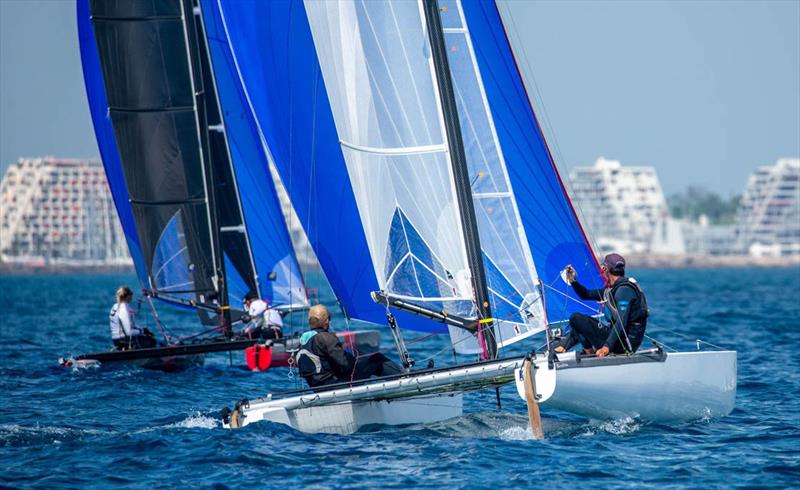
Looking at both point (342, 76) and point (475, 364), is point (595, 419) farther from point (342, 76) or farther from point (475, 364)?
point (342, 76)

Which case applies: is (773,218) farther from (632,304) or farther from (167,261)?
(632,304)

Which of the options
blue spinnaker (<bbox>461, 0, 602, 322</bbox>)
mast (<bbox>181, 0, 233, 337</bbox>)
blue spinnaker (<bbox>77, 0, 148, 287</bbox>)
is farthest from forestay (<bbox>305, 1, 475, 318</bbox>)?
blue spinnaker (<bbox>77, 0, 148, 287</bbox>)

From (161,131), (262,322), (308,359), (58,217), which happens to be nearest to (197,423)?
(308,359)

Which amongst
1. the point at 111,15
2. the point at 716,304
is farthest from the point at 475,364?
the point at 716,304

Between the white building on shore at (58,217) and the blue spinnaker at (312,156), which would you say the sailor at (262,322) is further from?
the white building on shore at (58,217)

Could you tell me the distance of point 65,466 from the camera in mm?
10500

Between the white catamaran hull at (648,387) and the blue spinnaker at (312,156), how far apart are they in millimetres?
2154

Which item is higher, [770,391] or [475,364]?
[475,364]

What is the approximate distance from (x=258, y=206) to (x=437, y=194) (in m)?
9.21

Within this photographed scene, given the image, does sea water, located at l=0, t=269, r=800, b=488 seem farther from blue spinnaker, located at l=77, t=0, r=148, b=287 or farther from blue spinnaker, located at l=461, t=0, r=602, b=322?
blue spinnaker, located at l=77, t=0, r=148, b=287

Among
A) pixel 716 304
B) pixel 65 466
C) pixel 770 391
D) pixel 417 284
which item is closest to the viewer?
pixel 65 466

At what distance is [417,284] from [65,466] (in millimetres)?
3737

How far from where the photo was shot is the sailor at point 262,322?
18.8m

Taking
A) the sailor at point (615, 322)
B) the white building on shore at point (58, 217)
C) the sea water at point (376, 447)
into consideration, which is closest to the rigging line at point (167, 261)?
the sea water at point (376, 447)
